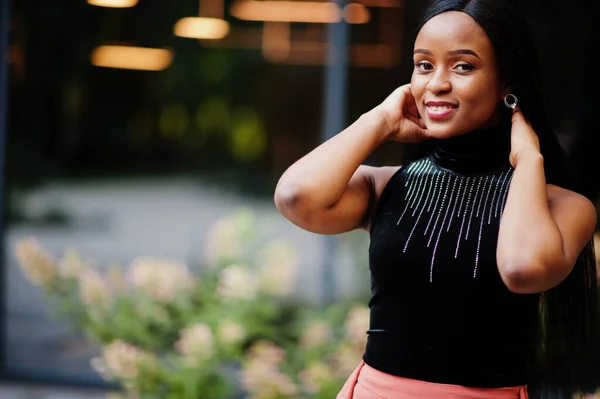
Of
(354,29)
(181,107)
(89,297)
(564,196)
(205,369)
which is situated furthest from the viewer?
(181,107)

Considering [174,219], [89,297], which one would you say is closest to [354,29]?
[174,219]

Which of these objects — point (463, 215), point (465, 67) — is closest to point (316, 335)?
point (463, 215)

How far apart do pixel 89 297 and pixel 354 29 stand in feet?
6.31

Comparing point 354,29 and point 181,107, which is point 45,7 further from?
point 354,29

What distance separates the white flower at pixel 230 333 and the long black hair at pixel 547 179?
192 cm

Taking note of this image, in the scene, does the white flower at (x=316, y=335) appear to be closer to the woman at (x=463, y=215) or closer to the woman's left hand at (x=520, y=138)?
the woman at (x=463, y=215)

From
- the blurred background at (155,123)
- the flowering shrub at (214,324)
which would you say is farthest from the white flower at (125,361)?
the blurred background at (155,123)

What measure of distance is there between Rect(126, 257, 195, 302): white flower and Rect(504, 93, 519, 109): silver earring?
2.53 m

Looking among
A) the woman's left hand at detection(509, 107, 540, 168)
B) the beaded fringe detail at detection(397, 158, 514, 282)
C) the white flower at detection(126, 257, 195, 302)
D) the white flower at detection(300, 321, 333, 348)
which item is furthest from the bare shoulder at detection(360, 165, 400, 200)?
the white flower at detection(126, 257, 195, 302)

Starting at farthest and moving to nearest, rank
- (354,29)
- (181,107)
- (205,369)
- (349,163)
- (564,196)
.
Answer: (181,107) < (354,29) < (205,369) < (349,163) < (564,196)

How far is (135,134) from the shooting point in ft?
17.7

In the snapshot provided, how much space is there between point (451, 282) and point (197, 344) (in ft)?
7.45

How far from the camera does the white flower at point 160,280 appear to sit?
4184mm

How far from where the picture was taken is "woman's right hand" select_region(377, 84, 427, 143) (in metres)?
2.03
